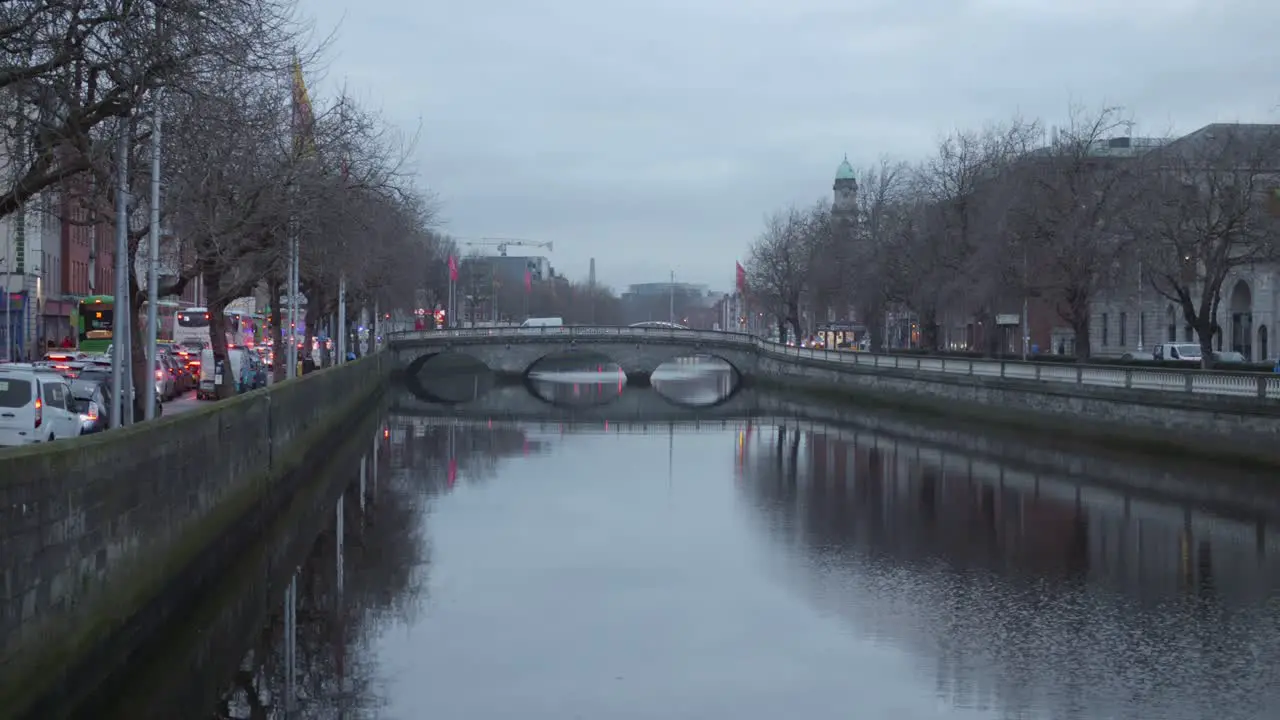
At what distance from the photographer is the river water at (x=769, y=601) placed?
50.5 ft

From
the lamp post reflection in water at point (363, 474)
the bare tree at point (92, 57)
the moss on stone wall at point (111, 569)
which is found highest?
the bare tree at point (92, 57)

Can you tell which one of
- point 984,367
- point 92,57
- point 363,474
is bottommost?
point 363,474

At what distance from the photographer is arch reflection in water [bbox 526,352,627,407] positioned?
276 feet

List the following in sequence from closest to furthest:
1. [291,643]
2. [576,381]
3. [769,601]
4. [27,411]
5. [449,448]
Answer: [291,643], [769,601], [27,411], [449,448], [576,381]

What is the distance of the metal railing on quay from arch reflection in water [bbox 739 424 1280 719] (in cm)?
634

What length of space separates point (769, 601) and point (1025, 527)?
9.81m

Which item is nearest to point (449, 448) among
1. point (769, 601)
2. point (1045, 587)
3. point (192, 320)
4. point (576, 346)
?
point (769, 601)

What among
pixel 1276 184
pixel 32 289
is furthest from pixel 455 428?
pixel 1276 184

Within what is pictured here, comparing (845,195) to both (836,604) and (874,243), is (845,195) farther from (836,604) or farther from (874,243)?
(836,604)

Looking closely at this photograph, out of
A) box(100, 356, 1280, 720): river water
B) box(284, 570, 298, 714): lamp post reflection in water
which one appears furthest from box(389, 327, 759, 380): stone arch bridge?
box(284, 570, 298, 714): lamp post reflection in water

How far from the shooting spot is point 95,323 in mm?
64500

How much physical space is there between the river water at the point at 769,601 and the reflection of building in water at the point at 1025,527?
0.11 metres

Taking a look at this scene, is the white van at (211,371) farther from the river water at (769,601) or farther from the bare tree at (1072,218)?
the bare tree at (1072,218)

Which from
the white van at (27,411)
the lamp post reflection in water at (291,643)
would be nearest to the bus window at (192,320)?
the white van at (27,411)
